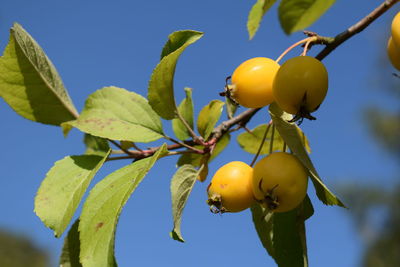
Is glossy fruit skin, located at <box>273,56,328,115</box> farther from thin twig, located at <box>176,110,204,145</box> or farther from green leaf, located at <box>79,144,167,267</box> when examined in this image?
thin twig, located at <box>176,110,204,145</box>

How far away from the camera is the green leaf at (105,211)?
2.38 ft

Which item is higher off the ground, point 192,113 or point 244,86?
point 244,86

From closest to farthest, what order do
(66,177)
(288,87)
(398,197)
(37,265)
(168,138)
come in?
(288,87), (66,177), (168,138), (398,197), (37,265)

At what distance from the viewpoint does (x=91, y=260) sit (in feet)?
2.41

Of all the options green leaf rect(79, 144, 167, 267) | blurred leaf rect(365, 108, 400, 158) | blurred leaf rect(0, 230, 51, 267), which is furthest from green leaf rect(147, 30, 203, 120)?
blurred leaf rect(0, 230, 51, 267)

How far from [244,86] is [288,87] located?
0.31 ft

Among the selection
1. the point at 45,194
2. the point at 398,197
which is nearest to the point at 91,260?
the point at 45,194

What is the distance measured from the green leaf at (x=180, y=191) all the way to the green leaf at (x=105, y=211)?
74mm

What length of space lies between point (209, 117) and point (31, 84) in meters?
0.39

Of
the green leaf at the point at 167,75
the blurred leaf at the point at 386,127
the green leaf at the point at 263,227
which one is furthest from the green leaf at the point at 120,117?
the blurred leaf at the point at 386,127

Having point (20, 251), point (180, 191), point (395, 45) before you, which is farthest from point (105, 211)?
point (20, 251)

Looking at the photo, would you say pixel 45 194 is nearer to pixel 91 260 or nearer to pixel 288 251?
pixel 91 260

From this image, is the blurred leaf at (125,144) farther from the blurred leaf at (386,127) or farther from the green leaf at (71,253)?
the blurred leaf at (386,127)

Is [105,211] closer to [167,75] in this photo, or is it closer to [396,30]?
[167,75]
